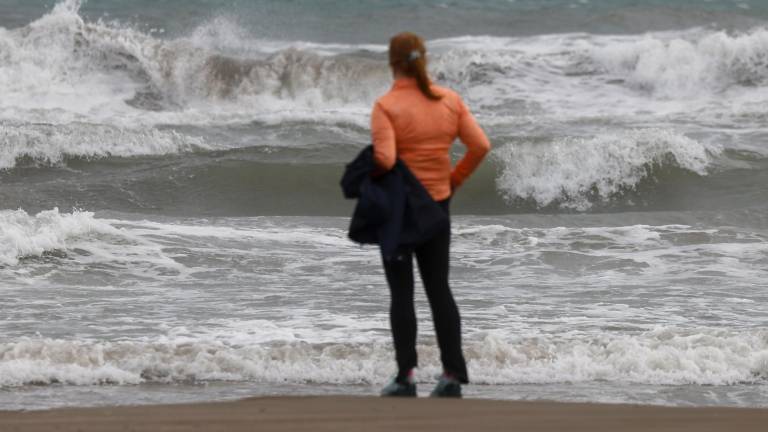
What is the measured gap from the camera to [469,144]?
6.14 m

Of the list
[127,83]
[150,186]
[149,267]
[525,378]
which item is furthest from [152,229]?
[127,83]

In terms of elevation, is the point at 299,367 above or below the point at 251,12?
below

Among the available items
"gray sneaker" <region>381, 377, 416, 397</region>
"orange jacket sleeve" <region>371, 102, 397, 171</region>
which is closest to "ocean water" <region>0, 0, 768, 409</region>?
"gray sneaker" <region>381, 377, 416, 397</region>

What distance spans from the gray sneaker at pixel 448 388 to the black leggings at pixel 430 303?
0.03 metres

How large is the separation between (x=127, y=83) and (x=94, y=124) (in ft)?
17.3

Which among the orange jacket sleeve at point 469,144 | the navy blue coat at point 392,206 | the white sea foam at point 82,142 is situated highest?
the orange jacket sleeve at point 469,144

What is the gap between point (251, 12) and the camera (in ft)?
101

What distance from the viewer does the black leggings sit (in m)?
6.09

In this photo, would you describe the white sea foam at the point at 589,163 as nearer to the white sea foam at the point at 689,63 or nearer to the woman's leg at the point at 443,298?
the white sea foam at the point at 689,63

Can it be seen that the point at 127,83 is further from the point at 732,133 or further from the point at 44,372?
the point at 44,372

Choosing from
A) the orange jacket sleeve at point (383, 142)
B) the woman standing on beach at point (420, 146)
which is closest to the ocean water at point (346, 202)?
the woman standing on beach at point (420, 146)

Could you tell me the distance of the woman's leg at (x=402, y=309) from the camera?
610 centimetres

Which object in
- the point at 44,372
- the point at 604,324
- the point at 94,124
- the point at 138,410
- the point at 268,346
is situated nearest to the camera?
the point at 138,410

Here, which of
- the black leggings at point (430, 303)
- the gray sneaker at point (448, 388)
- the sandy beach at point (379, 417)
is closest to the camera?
the sandy beach at point (379, 417)
